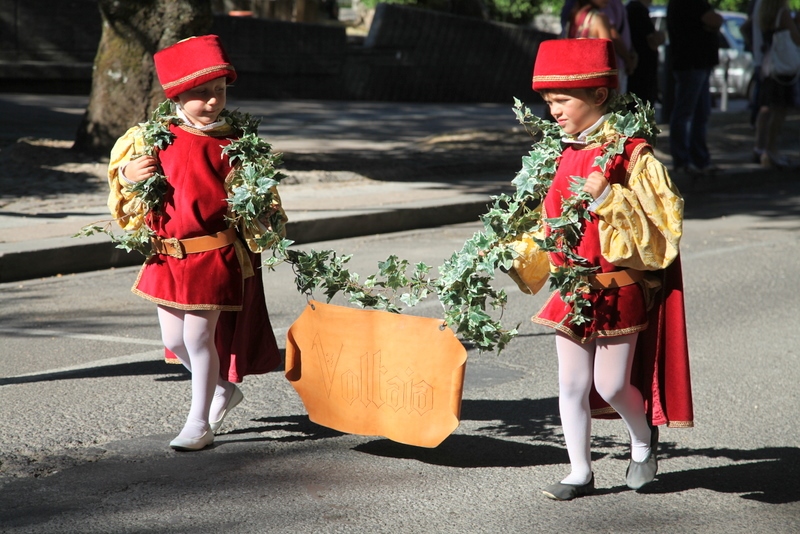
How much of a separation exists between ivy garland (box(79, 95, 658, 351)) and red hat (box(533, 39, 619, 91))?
0.14m

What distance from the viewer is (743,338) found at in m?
6.04

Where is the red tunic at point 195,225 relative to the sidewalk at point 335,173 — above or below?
above

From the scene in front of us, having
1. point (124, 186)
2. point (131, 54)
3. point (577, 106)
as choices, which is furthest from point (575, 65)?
point (131, 54)

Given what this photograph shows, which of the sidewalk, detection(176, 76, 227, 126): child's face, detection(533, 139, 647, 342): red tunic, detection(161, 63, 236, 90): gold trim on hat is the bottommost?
the sidewalk

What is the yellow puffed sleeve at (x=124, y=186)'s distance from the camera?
13.0 feet

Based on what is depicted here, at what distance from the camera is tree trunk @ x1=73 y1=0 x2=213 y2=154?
10844mm

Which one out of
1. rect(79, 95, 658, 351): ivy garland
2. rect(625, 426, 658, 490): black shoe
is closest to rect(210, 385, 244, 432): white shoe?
rect(79, 95, 658, 351): ivy garland

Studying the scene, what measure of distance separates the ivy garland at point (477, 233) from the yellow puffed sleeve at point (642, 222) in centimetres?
9

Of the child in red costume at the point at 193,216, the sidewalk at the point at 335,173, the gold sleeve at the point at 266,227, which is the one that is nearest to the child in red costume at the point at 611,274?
the gold sleeve at the point at 266,227

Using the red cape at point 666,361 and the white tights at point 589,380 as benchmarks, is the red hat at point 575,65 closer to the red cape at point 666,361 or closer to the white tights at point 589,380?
the red cape at point 666,361

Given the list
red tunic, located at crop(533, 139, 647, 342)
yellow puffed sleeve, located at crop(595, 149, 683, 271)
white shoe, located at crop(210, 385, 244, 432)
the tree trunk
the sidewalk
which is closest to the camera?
yellow puffed sleeve, located at crop(595, 149, 683, 271)

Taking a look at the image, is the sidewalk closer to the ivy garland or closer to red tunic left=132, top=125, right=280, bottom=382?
red tunic left=132, top=125, right=280, bottom=382

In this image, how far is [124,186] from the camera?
395cm

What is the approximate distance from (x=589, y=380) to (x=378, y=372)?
806 mm
